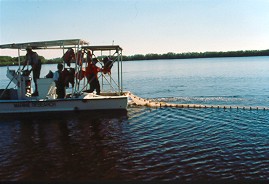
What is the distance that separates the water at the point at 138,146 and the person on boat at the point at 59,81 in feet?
3.43

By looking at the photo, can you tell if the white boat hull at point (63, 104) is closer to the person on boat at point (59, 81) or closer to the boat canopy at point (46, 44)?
the person on boat at point (59, 81)

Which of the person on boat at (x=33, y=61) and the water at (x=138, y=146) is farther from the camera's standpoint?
the person on boat at (x=33, y=61)

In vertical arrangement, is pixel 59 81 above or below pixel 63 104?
above

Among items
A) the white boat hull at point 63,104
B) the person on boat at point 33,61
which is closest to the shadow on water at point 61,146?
the white boat hull at point 63,104

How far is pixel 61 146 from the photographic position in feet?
31.0

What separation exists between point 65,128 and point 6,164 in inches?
159

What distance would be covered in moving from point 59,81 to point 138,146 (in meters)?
6.44

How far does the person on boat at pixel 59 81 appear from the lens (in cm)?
1381

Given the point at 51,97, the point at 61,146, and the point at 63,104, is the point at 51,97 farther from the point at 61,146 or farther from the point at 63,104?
the point at 61,146

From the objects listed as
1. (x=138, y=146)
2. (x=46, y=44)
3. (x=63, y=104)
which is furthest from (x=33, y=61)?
(x=138, y=146)

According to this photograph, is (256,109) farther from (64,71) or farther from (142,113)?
(64,71)

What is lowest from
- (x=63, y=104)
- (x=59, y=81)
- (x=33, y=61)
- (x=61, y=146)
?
(x=61, y=146)

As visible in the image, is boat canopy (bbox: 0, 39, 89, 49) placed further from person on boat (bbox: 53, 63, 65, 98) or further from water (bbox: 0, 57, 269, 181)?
water (bbox: 0, 57, 269, 181)

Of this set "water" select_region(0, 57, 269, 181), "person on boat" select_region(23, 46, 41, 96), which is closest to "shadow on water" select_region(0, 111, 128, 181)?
Answer: "water" select_region(0, 57, 269, 181)
